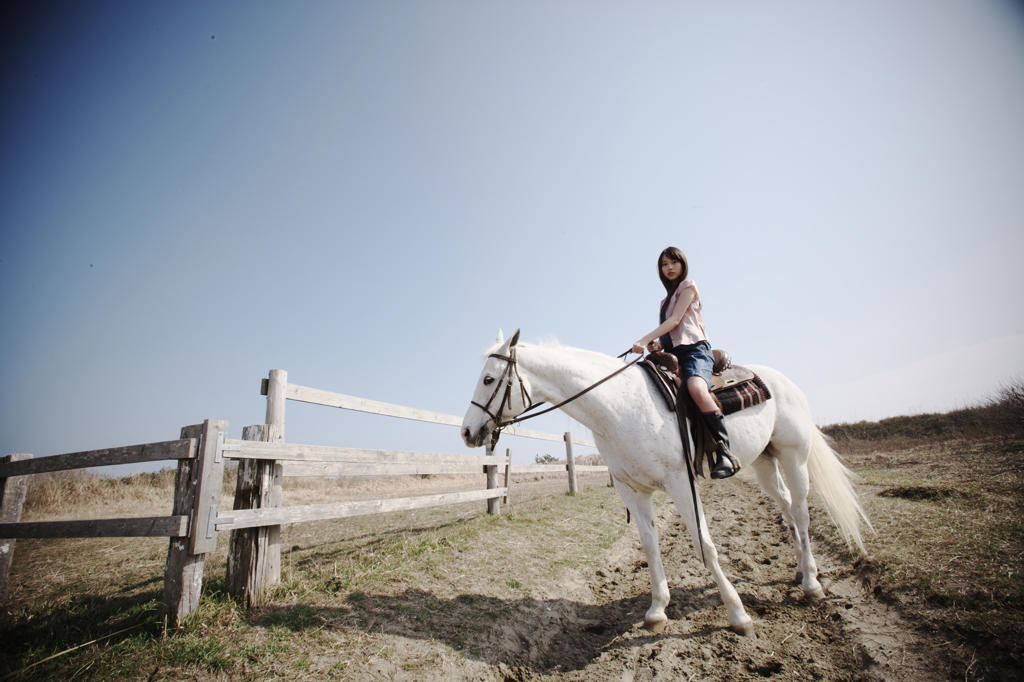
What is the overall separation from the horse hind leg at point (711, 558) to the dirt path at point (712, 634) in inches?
4.3

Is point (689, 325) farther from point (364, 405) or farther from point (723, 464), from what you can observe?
point (364, 405)

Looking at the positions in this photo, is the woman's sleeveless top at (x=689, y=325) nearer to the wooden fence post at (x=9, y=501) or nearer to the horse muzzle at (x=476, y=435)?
the horse muzzle at (x=476, y=435)

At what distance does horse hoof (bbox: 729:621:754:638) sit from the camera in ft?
10.8

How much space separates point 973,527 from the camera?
14.8 ft

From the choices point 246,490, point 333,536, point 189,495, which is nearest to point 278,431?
point 246,490

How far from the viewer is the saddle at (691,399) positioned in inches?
151

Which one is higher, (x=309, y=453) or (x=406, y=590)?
(x=309, y=453)

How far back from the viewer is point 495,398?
400 centimetres

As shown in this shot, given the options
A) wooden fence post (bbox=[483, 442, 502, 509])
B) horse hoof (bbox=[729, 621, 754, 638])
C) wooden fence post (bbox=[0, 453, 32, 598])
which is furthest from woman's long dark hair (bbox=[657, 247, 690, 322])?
wooden fence post (bbox=[0, 453, 32, 598])

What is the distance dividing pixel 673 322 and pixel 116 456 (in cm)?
561

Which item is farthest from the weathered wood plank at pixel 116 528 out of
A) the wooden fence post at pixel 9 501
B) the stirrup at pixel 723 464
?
the stirrup at pixel 723 464

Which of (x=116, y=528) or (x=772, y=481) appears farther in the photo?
(x=772, y=481)

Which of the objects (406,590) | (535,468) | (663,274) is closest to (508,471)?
(535,468)

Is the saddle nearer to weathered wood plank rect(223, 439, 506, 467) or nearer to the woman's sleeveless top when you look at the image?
the woman's sleeveless top
